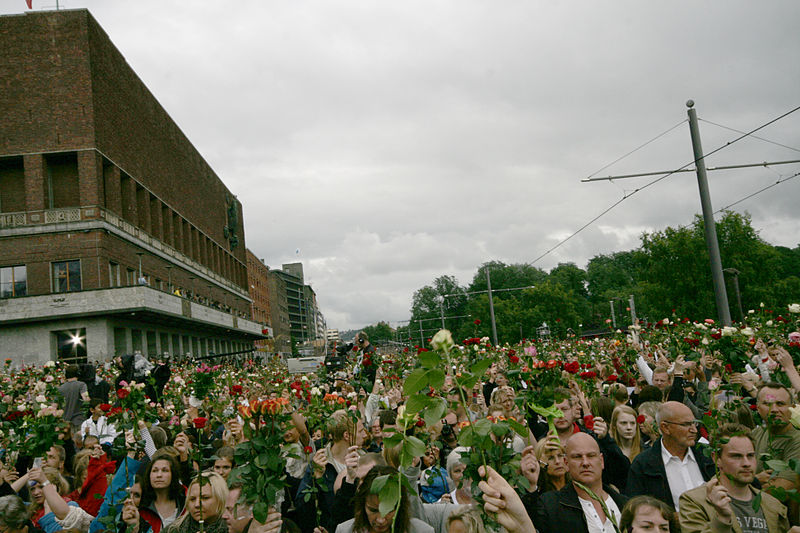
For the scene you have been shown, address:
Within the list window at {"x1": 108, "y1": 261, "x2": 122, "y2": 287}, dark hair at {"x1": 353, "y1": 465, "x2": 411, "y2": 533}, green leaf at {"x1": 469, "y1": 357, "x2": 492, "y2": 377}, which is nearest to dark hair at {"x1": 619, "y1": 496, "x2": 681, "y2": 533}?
dark hair at {"x1": 353, "y1": 465, "x2": 411, "y2": 533}

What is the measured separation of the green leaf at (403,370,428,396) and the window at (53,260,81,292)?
137 ft

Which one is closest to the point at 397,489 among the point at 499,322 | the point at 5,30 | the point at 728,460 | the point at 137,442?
the point at 728,460

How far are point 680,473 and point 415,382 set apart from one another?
152 inches

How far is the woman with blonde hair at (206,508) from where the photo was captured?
432 centimetres

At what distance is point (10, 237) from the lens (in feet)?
127

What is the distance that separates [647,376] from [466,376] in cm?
810

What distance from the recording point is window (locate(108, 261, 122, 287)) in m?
40.2

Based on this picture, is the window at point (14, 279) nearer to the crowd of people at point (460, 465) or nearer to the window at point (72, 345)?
the window at point (72, 345)

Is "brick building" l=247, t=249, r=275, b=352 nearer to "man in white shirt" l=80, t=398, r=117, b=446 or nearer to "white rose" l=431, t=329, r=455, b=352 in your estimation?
"man in white shirt" l=80, t=398, r=117, b=446

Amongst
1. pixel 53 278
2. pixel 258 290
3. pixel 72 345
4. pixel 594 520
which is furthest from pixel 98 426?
pixel 258 290

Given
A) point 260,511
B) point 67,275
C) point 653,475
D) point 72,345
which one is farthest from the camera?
point 67,275

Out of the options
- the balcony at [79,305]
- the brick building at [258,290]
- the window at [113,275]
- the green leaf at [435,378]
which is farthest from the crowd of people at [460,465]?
the brick building at [258,290]

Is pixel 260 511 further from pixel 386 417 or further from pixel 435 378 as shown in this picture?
pixel 386 417

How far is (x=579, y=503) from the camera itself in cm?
392
